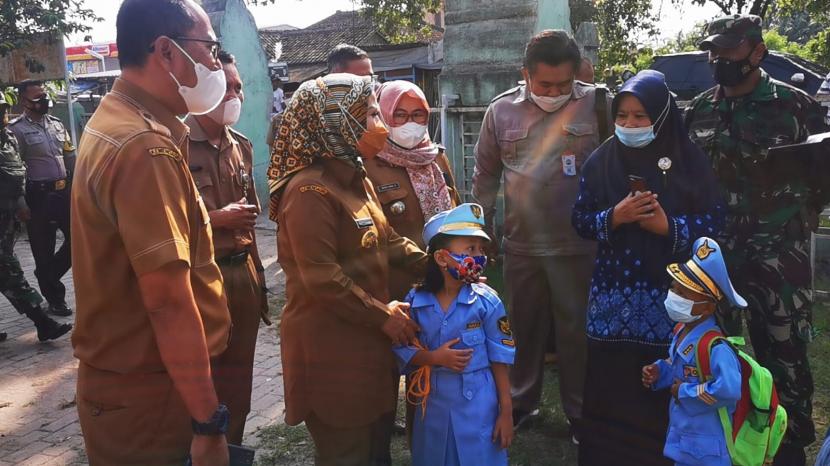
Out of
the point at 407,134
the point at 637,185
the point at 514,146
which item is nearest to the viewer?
the point at 637,185

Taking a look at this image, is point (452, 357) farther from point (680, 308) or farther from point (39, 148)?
point (39, 148)

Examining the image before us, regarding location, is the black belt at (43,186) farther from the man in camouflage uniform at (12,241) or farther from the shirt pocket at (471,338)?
the shirt pocket at (471,338)

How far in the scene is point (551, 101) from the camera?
3822 mm

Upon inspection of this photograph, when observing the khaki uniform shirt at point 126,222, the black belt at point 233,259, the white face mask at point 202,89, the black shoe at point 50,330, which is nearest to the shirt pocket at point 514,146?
the black belt at point 233,259

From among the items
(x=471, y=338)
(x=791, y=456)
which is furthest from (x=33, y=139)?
(x=791, y=456)

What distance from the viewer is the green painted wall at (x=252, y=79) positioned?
10.9 metres

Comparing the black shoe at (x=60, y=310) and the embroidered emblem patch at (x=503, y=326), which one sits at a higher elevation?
the embroidered emblem patch at (x=503, y=326)

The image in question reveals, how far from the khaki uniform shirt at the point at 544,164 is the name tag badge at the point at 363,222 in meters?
1.33

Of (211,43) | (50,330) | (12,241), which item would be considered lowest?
(50,330)

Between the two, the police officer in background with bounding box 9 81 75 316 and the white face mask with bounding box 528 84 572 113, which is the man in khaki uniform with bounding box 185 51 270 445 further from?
the police officer in background with bounding box 9 81 75 316

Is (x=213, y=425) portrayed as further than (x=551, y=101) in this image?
No

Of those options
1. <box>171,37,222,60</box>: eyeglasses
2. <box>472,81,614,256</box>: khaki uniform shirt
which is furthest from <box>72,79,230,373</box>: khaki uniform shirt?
<box>472,81,614,256</box>: khaki uniform shirt

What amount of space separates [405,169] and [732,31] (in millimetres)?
1692

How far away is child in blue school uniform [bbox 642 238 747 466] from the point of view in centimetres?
262
